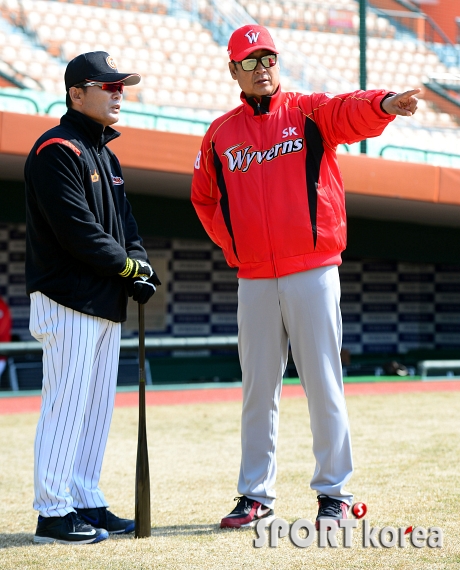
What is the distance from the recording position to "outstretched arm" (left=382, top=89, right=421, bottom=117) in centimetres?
283

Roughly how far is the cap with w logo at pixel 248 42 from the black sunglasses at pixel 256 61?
21mm

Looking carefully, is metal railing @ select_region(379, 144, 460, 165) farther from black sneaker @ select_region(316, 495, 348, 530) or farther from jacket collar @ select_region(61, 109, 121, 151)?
black sneaker @ select_region(316, 495, 348, 530)

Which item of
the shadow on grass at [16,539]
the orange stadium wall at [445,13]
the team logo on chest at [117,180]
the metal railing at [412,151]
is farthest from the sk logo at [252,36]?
the orange stadium wall at [445,13]

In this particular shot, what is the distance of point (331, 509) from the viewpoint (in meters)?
2.94

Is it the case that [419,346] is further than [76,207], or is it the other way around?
[419,346]

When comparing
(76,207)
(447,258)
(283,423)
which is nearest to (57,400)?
(76,207)

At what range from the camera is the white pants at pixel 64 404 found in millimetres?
2879

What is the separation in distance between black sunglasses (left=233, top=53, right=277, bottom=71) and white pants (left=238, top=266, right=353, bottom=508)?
0.78 meters

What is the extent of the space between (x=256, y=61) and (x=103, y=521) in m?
1.75

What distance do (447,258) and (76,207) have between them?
30.5ft

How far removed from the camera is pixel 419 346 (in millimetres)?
12438

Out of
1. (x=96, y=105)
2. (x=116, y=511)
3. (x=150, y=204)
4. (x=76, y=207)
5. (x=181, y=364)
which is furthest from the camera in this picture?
(x=181, y=364)

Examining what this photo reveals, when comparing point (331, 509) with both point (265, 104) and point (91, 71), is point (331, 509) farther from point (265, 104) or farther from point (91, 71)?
point (91, 71)

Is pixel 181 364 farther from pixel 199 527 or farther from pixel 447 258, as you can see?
pixel 199 527
